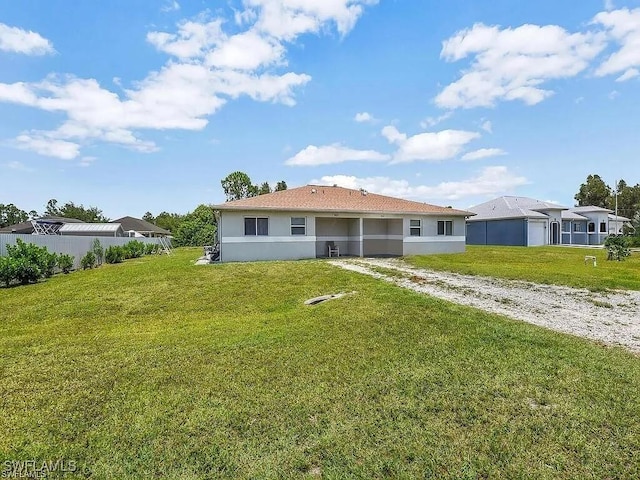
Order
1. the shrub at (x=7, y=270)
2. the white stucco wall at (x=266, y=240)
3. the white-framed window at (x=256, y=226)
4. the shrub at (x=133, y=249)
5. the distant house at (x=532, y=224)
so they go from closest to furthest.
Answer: the shrub at (x=7, y=270)
the white stucco wall at (x=266, y=240)
the white-framed window at (x=256, y=226)
the shrub at (x=133, y=249)
the distant house at (x=532, y=224)

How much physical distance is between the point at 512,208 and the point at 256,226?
995 inches

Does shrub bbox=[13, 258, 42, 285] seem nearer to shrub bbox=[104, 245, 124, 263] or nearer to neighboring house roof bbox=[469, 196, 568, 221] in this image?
shrub bbox=[104, 245, 124, 263]

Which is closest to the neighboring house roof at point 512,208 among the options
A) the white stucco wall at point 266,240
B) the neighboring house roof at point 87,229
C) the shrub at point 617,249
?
the shrub at point 617,249

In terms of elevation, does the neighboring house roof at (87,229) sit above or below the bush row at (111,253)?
above

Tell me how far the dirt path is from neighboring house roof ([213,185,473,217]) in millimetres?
6832

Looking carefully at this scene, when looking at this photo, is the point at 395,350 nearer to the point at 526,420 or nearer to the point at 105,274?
the point at 526,420

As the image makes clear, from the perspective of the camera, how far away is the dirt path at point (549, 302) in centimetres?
577

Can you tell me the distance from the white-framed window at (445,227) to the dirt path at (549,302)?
910 centimetres

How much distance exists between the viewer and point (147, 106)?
1794 centimetres

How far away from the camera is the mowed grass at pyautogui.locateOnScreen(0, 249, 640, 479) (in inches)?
103

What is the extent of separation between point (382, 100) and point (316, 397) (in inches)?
692

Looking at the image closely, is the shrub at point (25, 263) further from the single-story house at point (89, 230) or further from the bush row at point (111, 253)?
the single-story house at point (89, 230)

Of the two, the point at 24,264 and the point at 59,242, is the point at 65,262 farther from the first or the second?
the point at 24,264

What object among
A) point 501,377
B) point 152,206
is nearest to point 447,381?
point 501,377
